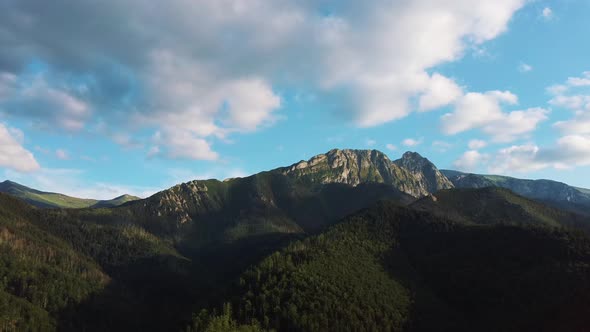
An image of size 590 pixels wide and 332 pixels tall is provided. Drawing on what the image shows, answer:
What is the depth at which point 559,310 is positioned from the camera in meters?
197

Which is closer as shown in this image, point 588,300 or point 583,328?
point 583,328

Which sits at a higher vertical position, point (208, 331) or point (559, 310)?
point (559, 310)

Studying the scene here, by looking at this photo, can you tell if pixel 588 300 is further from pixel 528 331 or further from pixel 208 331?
pixel 208 331

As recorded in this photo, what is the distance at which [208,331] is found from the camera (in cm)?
19938

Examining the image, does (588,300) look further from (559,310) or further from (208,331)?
(208,331)

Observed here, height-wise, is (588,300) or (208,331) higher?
(588,300)

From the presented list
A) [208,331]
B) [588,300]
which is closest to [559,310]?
[588,300]

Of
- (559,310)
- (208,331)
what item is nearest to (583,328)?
(559,310)

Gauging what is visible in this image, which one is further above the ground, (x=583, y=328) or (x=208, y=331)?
(x=583, y=328)

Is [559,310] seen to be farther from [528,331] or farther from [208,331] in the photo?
[208,331]

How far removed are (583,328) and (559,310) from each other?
22.8 metres

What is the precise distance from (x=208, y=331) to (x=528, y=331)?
515ft

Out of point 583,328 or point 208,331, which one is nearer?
point 583,328

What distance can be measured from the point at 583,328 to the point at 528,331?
26.7 meters
